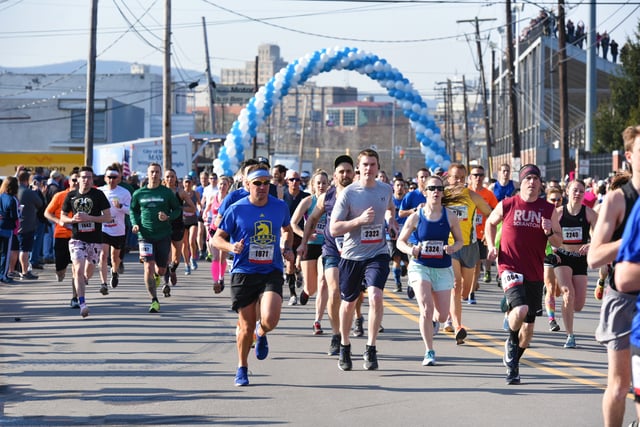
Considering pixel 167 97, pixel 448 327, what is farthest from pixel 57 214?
pixel 167 97

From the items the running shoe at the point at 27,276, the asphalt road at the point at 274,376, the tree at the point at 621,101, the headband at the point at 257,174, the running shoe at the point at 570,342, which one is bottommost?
the asphalt road at the point at 274,376

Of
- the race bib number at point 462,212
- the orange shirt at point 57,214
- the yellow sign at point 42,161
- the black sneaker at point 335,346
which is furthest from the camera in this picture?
the yellow sign at point 42,161

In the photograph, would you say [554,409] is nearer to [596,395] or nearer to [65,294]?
[596,395]

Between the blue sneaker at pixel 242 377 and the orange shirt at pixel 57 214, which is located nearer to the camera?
the blue sneaker at pixel 242 377

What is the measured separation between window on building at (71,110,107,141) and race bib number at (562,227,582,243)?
7210cm

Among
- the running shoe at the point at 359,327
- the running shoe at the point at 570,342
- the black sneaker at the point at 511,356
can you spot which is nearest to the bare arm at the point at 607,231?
the black sneaker at the point at 511,356

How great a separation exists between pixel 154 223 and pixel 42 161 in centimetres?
4269

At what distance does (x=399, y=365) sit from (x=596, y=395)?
2221 mm

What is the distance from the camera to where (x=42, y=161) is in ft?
187

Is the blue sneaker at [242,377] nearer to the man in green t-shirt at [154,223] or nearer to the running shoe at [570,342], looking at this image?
the running shoe at [570,342]

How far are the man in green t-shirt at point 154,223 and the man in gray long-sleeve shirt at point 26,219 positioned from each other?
6120 mm

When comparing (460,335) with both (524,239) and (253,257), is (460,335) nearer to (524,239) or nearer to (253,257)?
(524,239)

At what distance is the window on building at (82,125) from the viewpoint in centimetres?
8269

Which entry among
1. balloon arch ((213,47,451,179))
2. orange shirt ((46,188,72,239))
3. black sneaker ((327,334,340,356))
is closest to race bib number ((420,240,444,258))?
black sneaker ((327,334,340,356))
